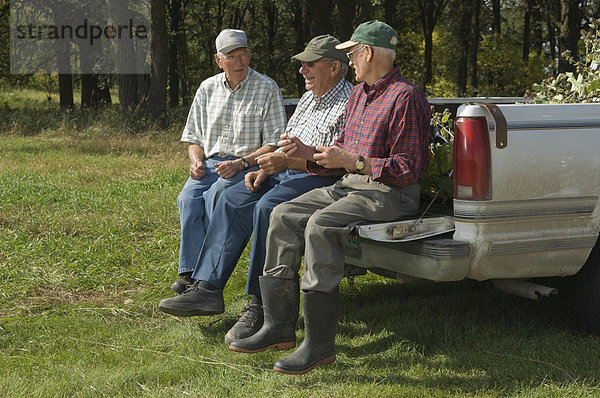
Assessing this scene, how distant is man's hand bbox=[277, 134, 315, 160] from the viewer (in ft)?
13.5

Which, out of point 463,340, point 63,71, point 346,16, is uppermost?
point 346,16

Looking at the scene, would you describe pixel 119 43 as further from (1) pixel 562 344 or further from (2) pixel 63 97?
(1) pixel 562 344

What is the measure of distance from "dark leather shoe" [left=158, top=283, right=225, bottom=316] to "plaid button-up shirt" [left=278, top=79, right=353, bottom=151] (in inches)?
43.2

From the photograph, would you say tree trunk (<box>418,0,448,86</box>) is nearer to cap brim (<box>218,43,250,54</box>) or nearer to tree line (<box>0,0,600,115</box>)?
tree line (<box>0,0,600,115</box>)

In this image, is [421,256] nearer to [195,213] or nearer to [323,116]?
[323,116]

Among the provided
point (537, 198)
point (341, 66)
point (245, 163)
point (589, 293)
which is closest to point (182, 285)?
point (245, 163)

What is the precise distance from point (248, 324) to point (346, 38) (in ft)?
56.5

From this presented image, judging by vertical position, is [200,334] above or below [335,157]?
below

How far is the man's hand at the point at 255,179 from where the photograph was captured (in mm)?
4609

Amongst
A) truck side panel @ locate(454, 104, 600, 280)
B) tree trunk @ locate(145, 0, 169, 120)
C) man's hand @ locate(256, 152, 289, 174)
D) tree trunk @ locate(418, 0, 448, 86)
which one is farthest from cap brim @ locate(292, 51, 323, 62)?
tree trunk @ locate(418, 0, 448, 86)

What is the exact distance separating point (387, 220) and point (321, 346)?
0.74 meters

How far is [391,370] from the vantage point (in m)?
3.91

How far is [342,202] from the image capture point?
13.1ft

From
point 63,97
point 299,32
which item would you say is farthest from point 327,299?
point 299,32
